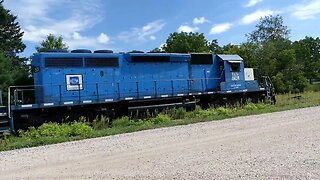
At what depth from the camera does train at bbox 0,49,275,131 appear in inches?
654

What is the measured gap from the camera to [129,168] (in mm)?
7039

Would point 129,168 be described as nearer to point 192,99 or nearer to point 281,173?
point 281,173

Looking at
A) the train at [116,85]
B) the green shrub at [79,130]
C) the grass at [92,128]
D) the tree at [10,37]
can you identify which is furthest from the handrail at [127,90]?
the tree at [10,37]

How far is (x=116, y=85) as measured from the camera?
19266 mm

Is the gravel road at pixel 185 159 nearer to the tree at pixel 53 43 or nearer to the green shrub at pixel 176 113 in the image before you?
the green shrub at pixel 176 113

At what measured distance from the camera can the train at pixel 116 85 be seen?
16609mm

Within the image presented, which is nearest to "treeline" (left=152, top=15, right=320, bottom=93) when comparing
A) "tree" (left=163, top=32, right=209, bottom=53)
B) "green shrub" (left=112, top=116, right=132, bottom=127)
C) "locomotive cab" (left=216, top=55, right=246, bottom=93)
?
"tree" (left=163, top=32, right=209, bottom=53)

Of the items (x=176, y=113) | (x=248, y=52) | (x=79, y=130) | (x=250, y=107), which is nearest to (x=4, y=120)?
(x=79, y=130)

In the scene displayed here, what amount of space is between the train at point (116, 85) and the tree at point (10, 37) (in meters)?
31.4

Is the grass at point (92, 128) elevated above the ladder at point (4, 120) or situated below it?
below

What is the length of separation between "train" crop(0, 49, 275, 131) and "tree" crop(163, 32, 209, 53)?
4866 centimetres

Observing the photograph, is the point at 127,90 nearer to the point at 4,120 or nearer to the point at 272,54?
the point at 4,120

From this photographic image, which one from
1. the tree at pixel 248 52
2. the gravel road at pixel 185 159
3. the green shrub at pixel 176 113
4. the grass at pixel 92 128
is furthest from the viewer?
the tree at pixel 248 52

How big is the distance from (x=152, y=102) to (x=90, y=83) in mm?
3685
